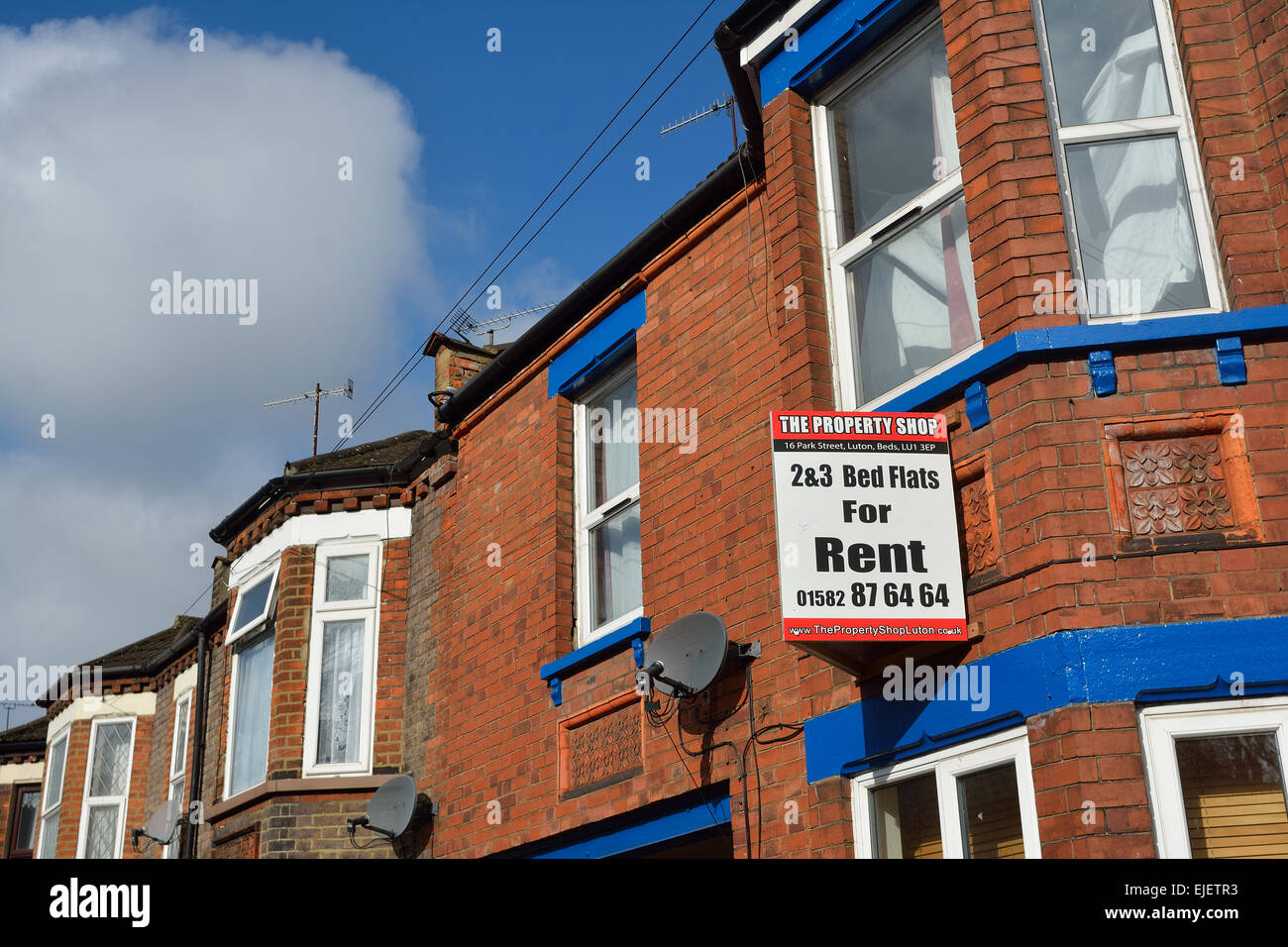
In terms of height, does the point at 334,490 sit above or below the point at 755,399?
above

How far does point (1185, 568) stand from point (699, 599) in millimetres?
3294

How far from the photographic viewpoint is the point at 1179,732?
522 centimetres

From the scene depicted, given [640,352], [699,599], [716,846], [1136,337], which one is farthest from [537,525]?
[1136,337]

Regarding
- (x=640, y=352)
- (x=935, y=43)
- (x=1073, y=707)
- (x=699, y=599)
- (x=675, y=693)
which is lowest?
(x=1073, y=707)

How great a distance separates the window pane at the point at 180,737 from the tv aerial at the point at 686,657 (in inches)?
417

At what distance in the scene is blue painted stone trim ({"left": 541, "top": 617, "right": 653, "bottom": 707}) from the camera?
330 inches

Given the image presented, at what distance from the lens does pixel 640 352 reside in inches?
364

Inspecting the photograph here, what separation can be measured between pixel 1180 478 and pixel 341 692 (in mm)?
8238

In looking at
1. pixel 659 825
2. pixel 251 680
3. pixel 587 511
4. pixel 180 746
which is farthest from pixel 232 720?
pixel 659 825

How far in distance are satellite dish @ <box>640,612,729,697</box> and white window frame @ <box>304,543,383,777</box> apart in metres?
4.53

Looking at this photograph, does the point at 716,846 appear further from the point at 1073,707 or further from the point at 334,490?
the point at 334,490

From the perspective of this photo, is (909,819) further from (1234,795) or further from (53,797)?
(53,797)

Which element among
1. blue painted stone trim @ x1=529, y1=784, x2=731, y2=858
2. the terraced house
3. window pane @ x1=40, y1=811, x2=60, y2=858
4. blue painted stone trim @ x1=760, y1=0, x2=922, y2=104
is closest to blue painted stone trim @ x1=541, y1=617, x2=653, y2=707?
the terraced house
